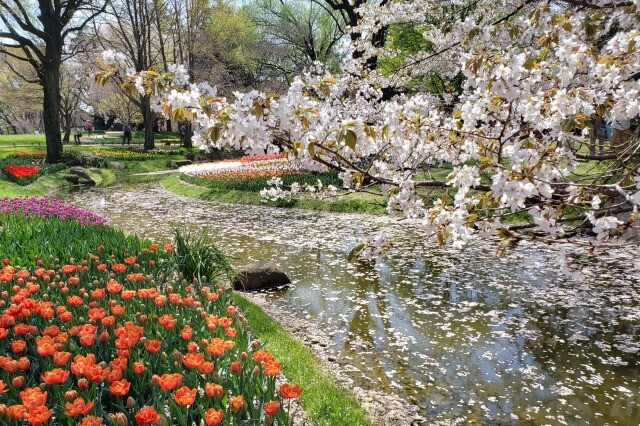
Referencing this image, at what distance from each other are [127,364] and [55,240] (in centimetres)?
383

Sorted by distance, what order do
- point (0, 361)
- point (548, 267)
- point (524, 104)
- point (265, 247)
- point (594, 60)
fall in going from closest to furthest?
point (0, 361) → point (594, 60) → point (524, 104) → point (548, 267) → point (265, 247)

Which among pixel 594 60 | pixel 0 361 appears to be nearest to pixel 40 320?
pixel 0 361

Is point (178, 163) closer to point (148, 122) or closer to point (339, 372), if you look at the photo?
point (148, 122)

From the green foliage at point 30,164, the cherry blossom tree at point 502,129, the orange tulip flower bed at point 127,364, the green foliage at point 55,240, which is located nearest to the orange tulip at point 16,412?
the orange tulip flower bed at point 127,364

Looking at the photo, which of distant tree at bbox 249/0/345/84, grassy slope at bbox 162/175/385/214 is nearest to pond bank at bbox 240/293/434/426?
grassy slope at bbox 162/175/385/214

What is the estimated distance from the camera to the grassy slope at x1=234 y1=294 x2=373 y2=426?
369 cm

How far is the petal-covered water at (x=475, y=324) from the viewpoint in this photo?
427cm

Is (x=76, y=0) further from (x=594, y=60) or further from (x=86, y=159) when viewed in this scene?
(x=594, y=60)

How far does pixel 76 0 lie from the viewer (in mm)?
22438

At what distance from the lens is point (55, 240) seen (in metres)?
6.13

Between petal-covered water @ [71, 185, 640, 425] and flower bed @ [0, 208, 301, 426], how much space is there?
1.83 meters

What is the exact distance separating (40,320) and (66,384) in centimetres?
125

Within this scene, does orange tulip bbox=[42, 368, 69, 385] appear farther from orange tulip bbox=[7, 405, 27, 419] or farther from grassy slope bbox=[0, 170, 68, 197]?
grassy slope bbox=[0, 170, 68, 197]

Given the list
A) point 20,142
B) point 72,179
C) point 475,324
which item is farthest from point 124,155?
point 475,324
